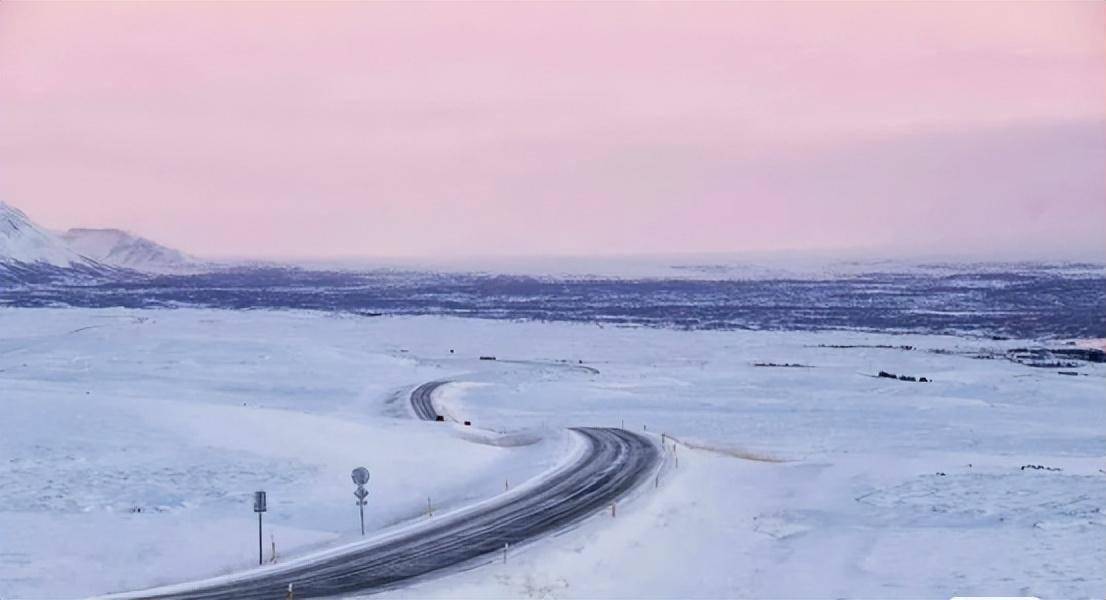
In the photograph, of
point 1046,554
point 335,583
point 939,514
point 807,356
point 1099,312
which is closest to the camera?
point 335,583

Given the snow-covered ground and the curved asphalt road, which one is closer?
the curved asphalt road

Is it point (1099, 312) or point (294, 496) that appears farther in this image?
point (1099, 312)

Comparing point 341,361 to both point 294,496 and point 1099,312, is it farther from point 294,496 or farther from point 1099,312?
point 1099,312

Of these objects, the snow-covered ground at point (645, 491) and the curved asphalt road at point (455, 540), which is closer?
the curved asphalt road at point (455, 540)

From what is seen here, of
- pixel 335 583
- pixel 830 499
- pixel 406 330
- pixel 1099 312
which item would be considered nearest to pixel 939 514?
pixel 830 499
